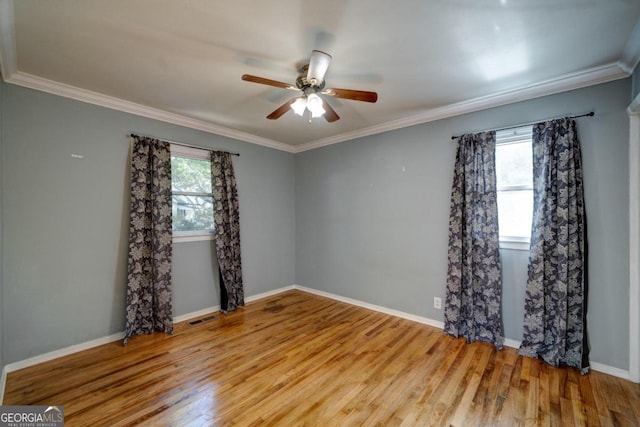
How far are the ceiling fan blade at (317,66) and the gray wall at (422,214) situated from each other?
1.89 m

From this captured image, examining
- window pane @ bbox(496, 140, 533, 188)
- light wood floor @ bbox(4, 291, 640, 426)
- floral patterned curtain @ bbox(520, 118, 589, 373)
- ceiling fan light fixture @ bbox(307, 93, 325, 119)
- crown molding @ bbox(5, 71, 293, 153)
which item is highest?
crown molding @ bbox(5, 71, 293, 153)

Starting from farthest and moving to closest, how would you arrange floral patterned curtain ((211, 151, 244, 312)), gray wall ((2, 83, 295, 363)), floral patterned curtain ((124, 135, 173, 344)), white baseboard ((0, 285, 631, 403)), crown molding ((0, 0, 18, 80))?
floral patterned curtain ((211, 151, 244, 312)) → floral patterned curtain ((124, 135, 173, 344)) → gray wall ((2, 83, 295, 363)) → white baseboard ((0, 285, 631, 403)) → crown molding ((0, 0, 18, 80))

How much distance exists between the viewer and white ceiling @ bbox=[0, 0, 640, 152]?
1640 millimetres

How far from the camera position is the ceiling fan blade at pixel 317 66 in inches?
70.8

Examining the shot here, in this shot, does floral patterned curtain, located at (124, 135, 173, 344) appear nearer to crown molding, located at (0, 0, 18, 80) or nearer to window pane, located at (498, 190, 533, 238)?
crown molding, located at (0, 0, 18, 80)

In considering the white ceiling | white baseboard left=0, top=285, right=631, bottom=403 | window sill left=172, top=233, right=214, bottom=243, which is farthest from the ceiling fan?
white baseboard left=0, top=285, right=631, bottom=403

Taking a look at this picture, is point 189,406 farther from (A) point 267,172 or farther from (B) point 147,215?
(A) point 267,172

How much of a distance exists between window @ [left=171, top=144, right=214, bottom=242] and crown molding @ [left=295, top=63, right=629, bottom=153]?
228 centimetres

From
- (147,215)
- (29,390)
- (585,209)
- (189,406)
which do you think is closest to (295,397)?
(189,406)

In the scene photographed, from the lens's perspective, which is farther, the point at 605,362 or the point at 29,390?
the point at 605,362

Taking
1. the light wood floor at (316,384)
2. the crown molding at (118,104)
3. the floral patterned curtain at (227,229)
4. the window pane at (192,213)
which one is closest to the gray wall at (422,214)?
the light wood floor at (316,384)

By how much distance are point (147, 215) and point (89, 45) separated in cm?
171

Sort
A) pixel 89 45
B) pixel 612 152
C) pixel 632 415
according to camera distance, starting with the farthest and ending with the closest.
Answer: pixel 612 152
pixel 89 45
pixel 632 415

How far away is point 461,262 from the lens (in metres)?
2.99
